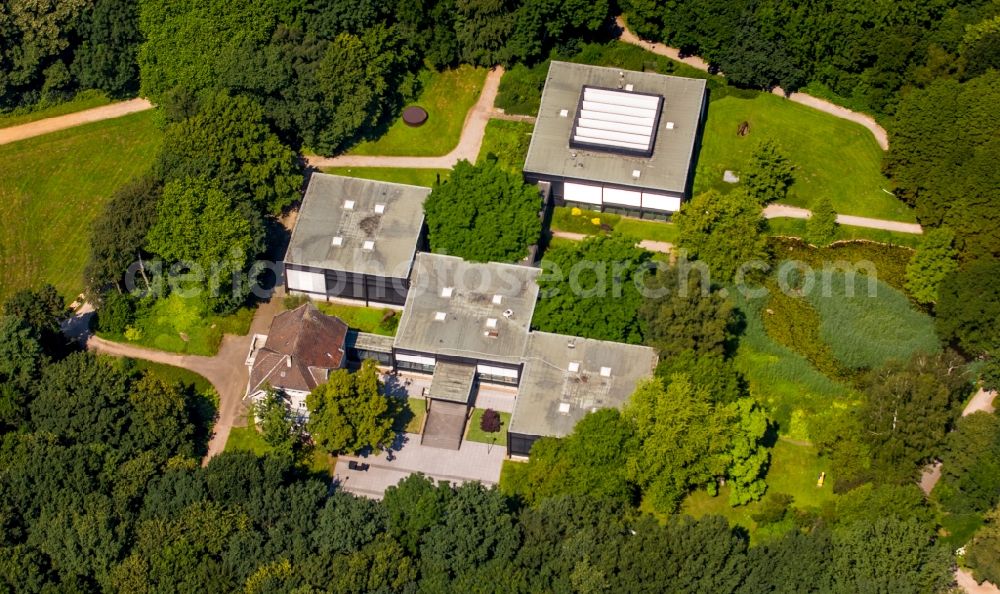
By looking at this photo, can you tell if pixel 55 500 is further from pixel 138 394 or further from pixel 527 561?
pixel 527 561

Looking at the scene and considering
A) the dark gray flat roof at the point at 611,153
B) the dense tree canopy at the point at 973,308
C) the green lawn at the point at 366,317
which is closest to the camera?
the dense tree canopy at the point at 973,308

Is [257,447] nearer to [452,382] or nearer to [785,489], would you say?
[452,382]

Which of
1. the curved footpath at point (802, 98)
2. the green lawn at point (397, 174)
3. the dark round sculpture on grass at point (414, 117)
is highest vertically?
the curved footpath at point (802, 98)

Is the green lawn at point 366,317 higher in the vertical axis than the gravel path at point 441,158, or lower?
lower

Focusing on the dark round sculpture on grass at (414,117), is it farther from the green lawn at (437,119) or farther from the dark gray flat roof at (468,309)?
the dark gray flat roof at (468,309)

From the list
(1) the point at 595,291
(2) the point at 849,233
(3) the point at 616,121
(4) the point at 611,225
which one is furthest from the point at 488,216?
(2) the point at 849,233

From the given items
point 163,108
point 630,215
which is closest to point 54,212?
point 163,108

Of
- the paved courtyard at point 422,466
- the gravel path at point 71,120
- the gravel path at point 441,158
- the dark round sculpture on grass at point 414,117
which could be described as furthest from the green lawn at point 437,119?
the paved courtyard at point 422,466

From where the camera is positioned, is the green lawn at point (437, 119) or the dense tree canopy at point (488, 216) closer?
the dense tree canopy at point (488, 216)
